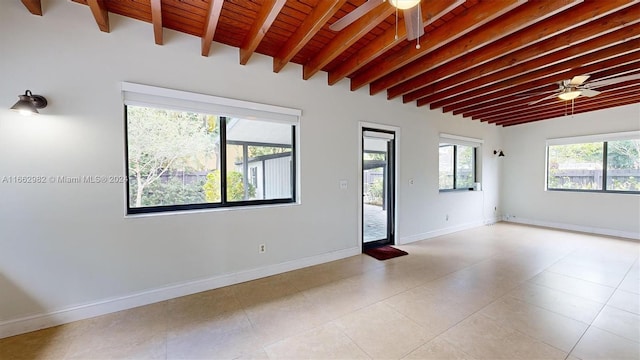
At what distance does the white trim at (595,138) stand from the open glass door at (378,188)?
14.3 ft

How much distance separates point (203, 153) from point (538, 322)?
12.4 feet

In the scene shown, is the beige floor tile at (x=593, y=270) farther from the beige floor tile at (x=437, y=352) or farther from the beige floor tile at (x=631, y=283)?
the beige floor tile at (x=437, y=352)

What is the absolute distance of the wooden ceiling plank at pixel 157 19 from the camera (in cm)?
206

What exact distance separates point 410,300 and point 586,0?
321 centimetres

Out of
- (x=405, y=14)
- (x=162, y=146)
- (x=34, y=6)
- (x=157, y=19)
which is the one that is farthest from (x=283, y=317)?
(x=34, y=6)

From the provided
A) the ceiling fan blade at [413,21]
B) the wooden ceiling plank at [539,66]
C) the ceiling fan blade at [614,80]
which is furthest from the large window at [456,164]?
the ceiling fan blade at [413,21]

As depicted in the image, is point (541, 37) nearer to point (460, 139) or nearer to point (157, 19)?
point (460, 139)

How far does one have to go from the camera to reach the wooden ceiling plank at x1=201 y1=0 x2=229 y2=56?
82.5 inches

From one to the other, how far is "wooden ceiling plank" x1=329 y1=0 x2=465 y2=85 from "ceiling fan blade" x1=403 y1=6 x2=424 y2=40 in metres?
0.11

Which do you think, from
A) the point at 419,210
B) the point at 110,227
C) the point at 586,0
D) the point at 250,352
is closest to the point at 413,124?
the point at 419,210

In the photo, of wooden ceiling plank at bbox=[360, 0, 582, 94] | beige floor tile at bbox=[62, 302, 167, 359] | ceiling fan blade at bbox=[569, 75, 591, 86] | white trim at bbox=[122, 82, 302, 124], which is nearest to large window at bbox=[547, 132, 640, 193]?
ceiling fan blade at bbox=[569, 75, 591, 86]

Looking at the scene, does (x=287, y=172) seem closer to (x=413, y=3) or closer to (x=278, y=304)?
(x=278, y=304)

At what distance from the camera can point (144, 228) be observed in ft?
8.51

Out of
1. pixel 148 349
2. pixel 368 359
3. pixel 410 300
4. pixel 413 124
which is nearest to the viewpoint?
pixel 368 359
